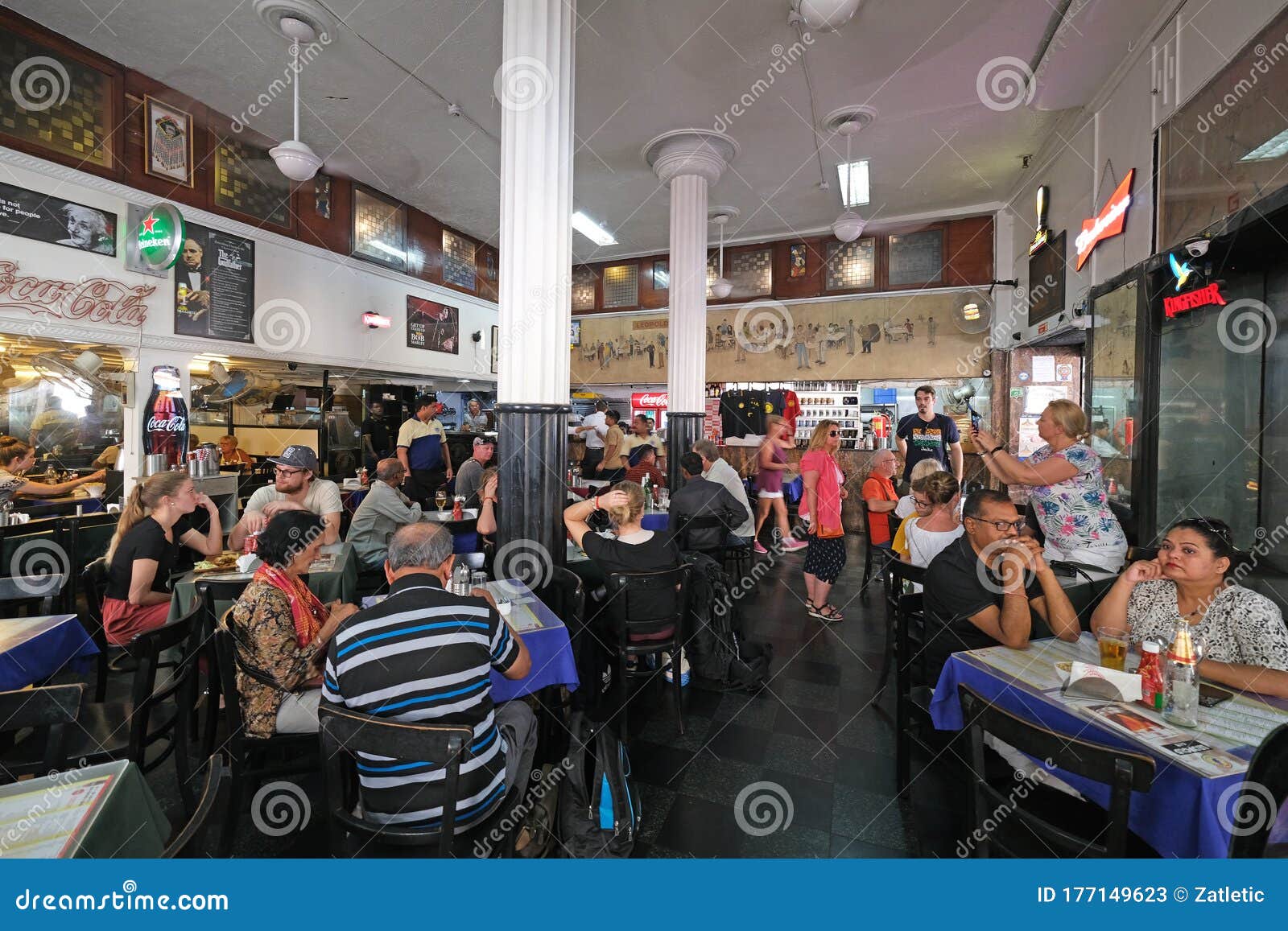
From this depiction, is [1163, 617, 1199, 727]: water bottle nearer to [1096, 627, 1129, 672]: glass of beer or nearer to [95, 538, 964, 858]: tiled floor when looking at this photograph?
[1096, 627, 1129, 672]: glass of beer

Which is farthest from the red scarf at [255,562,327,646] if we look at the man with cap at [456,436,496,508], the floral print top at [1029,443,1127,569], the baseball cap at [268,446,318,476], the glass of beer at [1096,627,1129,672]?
the floral print top at [1029,443,1127,569]

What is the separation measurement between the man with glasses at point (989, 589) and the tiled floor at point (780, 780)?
64 centimetres

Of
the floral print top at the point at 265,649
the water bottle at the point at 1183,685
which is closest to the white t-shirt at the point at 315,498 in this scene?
the floral print top at the point at 265,649

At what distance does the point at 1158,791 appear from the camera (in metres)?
1.66

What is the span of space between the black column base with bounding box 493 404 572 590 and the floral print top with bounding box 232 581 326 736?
1305 mm

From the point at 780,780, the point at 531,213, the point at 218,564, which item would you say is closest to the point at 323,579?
the point at 218,564

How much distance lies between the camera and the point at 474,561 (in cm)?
373

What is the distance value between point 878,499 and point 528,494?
3261mm

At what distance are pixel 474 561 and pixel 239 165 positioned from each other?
653 centimetres

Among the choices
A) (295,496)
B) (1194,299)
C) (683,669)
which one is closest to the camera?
(683,669)

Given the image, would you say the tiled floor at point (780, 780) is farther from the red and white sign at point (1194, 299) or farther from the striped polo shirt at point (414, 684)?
the red and white sign at point (1194, 299)

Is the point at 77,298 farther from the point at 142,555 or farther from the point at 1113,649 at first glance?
the point at 1113,649

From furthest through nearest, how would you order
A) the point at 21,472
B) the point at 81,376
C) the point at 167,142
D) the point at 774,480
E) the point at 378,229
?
the point at 378,229 < the point at 774,480 < the point at 81,376 < the point at 167,142 < the point at 21,472
